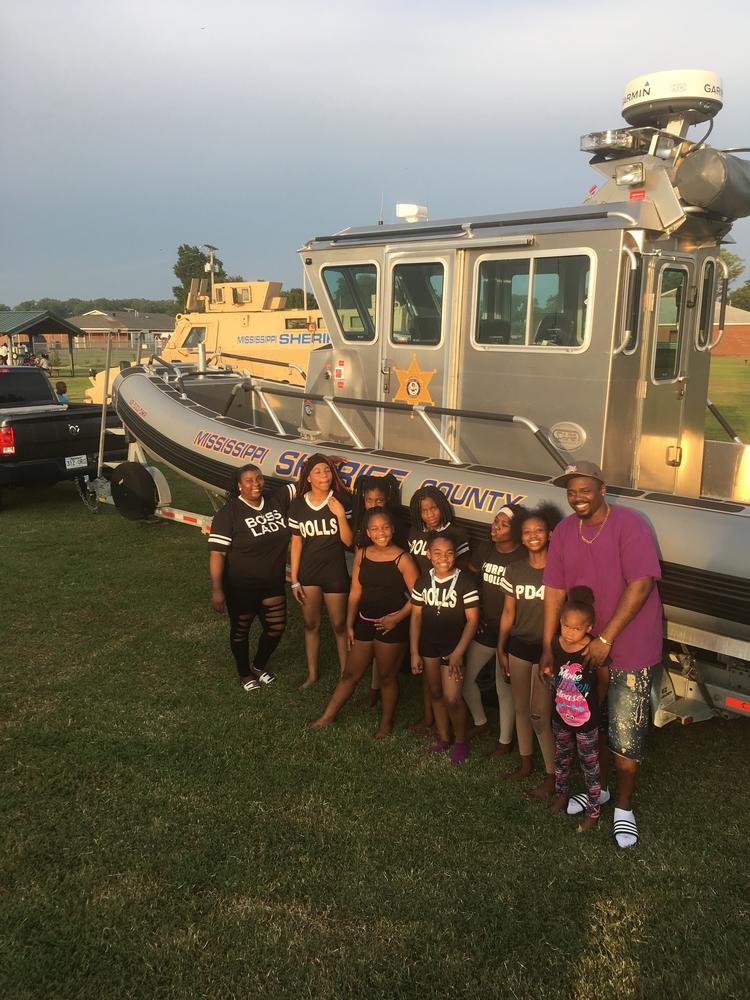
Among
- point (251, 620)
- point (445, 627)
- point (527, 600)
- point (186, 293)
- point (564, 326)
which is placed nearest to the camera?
point (527, 600)

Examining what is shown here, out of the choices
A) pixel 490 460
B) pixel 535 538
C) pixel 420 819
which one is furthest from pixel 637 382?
pixel 420 819

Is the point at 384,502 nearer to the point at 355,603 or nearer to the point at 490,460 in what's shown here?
the point at 355,603

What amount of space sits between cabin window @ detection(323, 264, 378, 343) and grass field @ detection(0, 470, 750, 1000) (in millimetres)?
2616

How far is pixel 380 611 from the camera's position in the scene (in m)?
4.37

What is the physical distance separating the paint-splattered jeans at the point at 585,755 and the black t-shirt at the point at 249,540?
6.97ft

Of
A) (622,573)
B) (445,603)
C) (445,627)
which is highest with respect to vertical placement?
(622,573)

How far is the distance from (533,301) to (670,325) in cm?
91

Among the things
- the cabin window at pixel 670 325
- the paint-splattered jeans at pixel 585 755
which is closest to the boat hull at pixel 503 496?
the paint-splattered jeans at pixel 585 755

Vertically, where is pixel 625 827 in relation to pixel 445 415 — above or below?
below

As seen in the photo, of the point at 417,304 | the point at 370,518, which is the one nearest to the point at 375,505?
the point at 370,518

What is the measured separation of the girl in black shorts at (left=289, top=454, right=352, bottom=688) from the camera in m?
4.82

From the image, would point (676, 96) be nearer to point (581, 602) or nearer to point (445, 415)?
point (445, 415)

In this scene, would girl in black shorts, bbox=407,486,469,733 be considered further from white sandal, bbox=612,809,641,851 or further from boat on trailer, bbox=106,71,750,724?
white sandal, bbox=612,809,641,851

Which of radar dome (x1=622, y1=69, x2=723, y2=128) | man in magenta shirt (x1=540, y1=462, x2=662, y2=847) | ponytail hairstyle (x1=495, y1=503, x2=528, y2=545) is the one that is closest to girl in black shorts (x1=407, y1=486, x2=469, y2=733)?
ponytail hairstyle (x1=495, y1=503, x2=528, y2=545)
